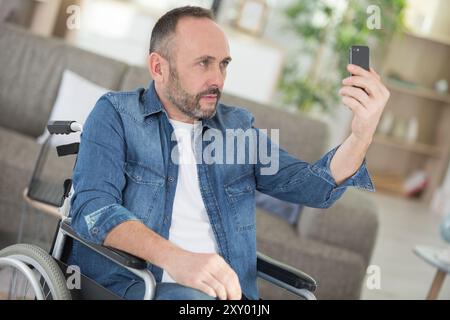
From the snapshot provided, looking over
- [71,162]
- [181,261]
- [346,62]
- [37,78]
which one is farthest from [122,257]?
[346,62]

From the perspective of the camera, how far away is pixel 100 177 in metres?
1.41

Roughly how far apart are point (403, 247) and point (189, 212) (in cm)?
323

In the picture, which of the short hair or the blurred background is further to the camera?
the blurred background

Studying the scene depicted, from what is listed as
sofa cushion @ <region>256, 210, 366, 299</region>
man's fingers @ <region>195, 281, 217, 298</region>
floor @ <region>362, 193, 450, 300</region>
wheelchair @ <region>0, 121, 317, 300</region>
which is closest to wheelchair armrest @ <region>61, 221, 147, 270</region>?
wheelchair @ <region>0, 121, 317, 300</region>

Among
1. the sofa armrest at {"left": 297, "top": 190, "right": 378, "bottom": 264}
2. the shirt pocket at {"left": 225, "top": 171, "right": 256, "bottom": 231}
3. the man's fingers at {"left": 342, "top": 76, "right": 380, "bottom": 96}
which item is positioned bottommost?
the sofa armrest at {"left": 297, "top": 190, "right": 378, "bottom": 264}

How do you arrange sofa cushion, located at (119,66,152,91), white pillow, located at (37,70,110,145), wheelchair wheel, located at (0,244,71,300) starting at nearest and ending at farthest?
wheelchair wheel, located at (0,244,71,300), white pillow, located at (37,70,110,145), sofa cushion, located at (119,66,152,91)

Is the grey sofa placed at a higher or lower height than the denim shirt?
lower

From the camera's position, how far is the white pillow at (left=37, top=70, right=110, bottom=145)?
2.83 meters

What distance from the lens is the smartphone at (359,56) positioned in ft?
4.51

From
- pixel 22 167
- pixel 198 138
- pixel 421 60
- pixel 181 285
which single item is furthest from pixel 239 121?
pixel 421 60

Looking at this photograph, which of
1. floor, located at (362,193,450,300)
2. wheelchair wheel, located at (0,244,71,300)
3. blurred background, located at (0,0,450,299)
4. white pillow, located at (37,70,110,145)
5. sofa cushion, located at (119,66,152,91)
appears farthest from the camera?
blurred background, located at (0,0,450,299)

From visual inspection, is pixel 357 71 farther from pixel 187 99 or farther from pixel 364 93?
pixel 187 99

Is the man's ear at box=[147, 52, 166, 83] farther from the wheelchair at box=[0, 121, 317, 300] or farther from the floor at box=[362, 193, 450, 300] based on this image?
the floor at box=[362, 193, 450, 300]

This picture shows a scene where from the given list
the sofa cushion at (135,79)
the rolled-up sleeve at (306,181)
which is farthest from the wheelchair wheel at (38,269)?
the sofa cushion at (135,79)
